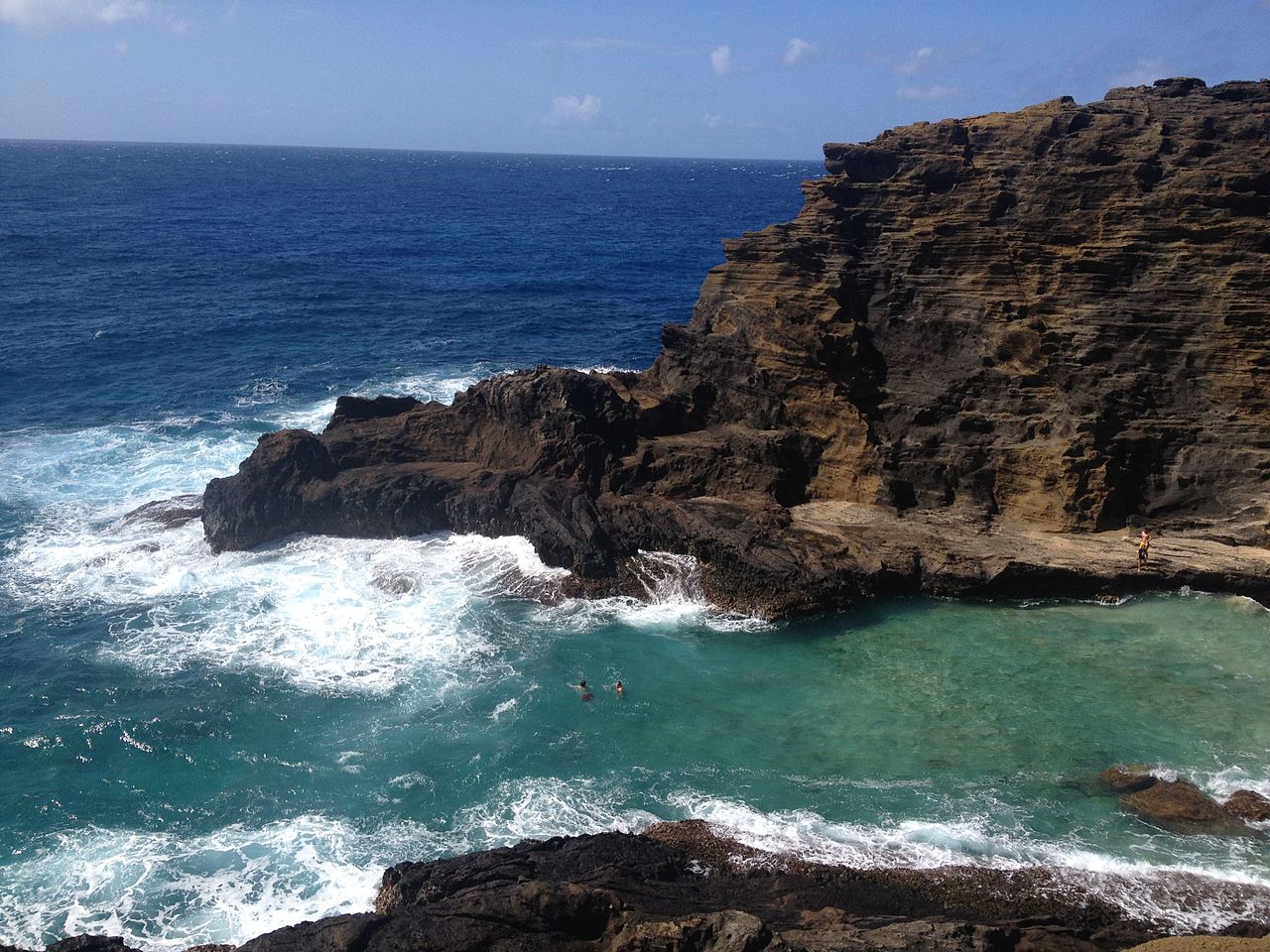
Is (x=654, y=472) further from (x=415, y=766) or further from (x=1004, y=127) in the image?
(x=1004, y=127)

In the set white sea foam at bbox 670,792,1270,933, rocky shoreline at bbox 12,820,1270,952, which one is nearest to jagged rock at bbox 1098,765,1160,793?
white sea foam at bbox 670,792,1270,933

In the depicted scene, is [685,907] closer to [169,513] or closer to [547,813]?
[547,813]

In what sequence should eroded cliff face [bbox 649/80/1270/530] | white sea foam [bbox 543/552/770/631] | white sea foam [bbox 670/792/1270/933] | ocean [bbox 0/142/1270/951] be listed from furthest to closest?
eroded cliff face [bbox 649/80/1270/530], white sea foam [bbox 543/552/770/631], ocean [bbox 0/142/1270/951], white sea foam [bbox 670/792/1270/933]

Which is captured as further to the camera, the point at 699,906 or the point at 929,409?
the point at 929,409

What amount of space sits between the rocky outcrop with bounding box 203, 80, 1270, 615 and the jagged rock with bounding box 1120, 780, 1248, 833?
28.2 ft

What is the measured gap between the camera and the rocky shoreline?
1487 cm

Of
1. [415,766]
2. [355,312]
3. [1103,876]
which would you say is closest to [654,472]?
[415,766]

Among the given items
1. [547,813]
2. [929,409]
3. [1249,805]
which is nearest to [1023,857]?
[1249,805]

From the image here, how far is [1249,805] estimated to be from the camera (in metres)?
20.9

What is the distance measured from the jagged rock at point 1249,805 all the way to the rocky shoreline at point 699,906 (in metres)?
2.44

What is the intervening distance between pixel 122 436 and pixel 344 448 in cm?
1637

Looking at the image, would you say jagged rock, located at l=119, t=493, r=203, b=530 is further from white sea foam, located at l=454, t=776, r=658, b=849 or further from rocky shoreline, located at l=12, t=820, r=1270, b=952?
rocky shoreline, located at l=12, t=820, r=1270, b=952

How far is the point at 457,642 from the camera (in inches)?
1131

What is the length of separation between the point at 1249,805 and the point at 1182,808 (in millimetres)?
1410
